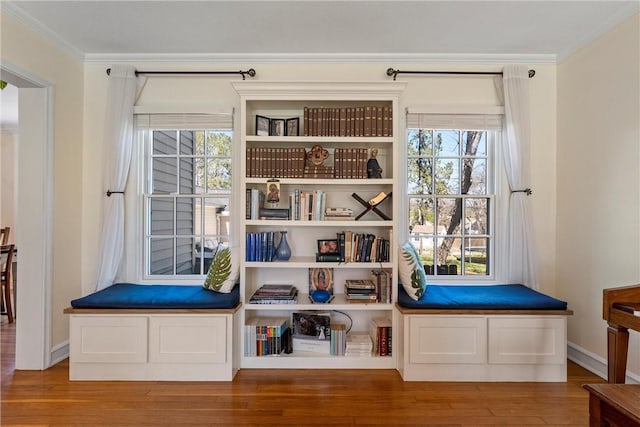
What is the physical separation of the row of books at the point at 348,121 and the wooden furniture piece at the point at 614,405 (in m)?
2.02

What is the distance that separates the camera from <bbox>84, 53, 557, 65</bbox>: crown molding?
3053mm

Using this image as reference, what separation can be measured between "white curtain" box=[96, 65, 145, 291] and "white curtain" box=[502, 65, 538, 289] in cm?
332

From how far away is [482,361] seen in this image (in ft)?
8.32

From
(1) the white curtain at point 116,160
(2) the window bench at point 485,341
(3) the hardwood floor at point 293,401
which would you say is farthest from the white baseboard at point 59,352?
(2) the window bench at point 485,341

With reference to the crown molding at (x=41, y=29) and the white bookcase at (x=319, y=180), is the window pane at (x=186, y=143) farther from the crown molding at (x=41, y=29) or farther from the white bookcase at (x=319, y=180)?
the crown molding at (x=41, y=29)

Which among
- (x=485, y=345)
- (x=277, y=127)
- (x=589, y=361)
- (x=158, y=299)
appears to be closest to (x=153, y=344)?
(x=158, y=299)

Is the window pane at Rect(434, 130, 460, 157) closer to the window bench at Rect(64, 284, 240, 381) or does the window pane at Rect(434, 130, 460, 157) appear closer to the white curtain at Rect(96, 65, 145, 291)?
the window bench at Rect(64, 284, 240, 381)

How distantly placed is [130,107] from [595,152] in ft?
12.6

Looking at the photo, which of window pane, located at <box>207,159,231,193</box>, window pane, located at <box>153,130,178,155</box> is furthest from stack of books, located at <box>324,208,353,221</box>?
window pane, located at <box>153,130,178,155</box>

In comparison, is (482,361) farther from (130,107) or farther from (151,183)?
(130,107)

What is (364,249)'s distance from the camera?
9.14 feet

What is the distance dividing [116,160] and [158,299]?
131cm

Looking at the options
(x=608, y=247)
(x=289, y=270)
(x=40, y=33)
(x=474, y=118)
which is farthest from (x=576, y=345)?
(x=40, y=33)

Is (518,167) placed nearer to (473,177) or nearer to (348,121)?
(473,177)
